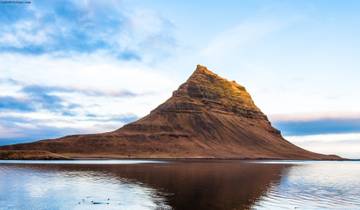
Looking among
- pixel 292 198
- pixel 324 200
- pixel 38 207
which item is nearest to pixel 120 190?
pixel 38 207

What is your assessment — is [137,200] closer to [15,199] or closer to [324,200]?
[15,199]

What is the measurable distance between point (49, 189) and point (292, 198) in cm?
2723

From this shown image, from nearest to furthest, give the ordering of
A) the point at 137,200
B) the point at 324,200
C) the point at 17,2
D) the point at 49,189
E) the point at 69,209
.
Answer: the point at 69,209 → the point at 137,200 → the point at 324,200 → the point at 49,189 → the point at 17,2

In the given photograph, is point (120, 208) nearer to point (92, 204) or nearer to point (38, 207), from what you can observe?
point (92, 204)

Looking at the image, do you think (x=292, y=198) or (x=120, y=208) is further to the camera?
(x=292, y=198)

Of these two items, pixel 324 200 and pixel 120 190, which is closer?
pixel 324 200

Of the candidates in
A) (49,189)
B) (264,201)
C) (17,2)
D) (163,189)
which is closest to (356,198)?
(264,201)

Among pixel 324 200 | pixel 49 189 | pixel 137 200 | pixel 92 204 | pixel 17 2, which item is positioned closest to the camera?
pixel 92 204

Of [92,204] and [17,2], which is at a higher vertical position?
[17,2]

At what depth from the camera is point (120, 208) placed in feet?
125

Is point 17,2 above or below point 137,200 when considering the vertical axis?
above

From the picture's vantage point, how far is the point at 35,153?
188750 mm

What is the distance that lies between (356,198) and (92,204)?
1132 inches

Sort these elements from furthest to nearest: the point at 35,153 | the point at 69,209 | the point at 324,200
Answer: the point at 35,153, the point at 324,200, the point at 69,209
